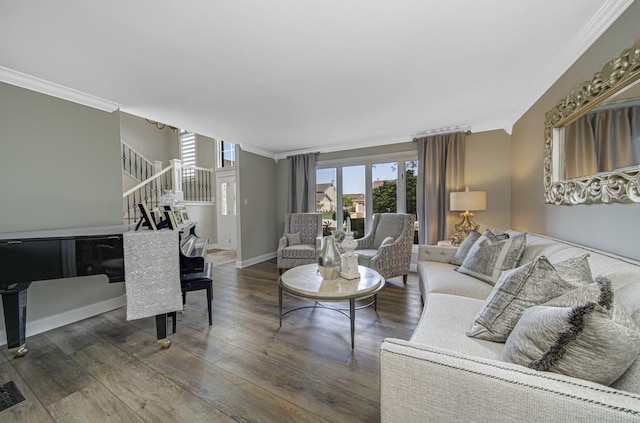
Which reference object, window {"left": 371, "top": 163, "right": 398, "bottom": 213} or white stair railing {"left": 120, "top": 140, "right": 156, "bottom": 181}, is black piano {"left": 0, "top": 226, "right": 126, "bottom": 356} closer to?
window {"left": 371, "top": 163, "right": 398, "bottom": 213}

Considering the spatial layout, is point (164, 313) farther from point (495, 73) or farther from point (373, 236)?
point (495, 73)

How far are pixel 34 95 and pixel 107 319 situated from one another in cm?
218

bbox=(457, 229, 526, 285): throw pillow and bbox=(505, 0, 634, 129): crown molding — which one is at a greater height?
bbox=(505, 0, 634, 129): crown molding

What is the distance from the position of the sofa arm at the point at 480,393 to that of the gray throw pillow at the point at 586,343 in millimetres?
51

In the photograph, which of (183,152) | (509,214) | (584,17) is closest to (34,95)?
(584,17)

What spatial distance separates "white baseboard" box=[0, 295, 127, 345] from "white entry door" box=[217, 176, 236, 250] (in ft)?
10.9

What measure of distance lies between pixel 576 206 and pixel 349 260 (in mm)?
1725

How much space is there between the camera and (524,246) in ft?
6.14

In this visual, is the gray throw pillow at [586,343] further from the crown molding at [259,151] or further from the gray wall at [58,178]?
the crown molding at [259,151]

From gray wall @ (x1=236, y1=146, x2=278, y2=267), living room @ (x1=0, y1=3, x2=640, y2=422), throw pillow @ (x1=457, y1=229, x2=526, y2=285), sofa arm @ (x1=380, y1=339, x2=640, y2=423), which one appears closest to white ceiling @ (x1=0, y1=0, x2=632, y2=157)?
living room @ (x1=0, y1=3, x2=640, y2=422)

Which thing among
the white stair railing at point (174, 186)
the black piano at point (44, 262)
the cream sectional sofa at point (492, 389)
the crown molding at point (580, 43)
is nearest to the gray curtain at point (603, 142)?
the crown molding at point (580, 43)

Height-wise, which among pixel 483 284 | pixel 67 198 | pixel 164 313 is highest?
pixel 67 198

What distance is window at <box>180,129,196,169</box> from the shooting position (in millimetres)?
6609

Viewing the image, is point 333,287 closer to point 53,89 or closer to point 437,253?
point 437,253
